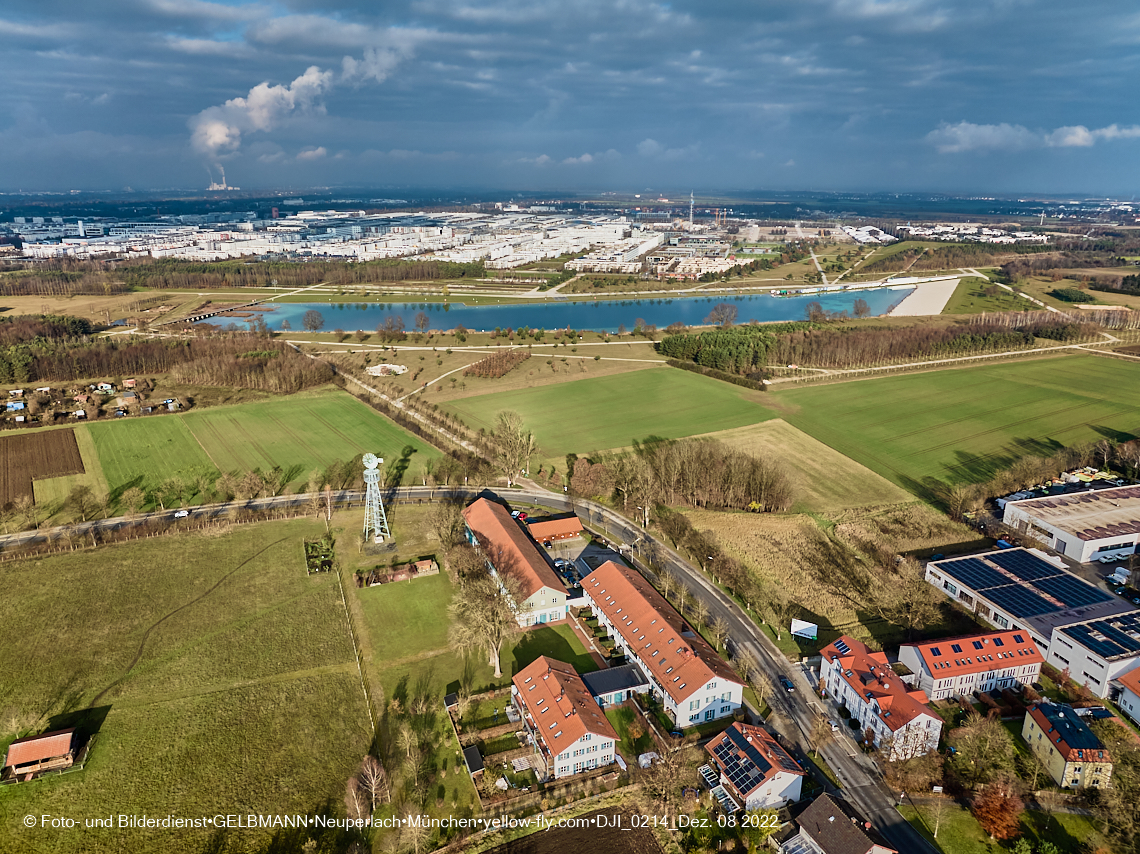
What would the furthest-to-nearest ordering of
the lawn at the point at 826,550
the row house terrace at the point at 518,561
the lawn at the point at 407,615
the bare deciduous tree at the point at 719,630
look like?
the row house terrace at the point at 518,561 → the lawn at the point at 826,550 → the lawn at the point at 407,615 → the bare deciduous tree at the point at 719,630

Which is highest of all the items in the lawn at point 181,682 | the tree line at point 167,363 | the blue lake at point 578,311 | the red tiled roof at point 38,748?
the blue lake at point 578,311

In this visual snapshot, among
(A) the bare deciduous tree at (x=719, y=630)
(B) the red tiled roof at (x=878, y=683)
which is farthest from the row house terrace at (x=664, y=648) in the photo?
(B) the red tiled roof at (x=878, y=683)

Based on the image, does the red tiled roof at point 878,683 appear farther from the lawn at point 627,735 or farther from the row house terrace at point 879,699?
the lawn at point 627,735

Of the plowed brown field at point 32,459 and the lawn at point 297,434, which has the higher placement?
the lawn at point 297,434

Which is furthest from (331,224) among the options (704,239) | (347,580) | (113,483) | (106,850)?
(106,850)

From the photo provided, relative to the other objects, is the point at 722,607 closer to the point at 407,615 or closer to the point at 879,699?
the point at 879,699

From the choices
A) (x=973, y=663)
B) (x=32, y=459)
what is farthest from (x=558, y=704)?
(x=32, y=459)

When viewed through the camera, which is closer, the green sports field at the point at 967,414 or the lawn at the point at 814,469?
the lawn at the point at 814,469
